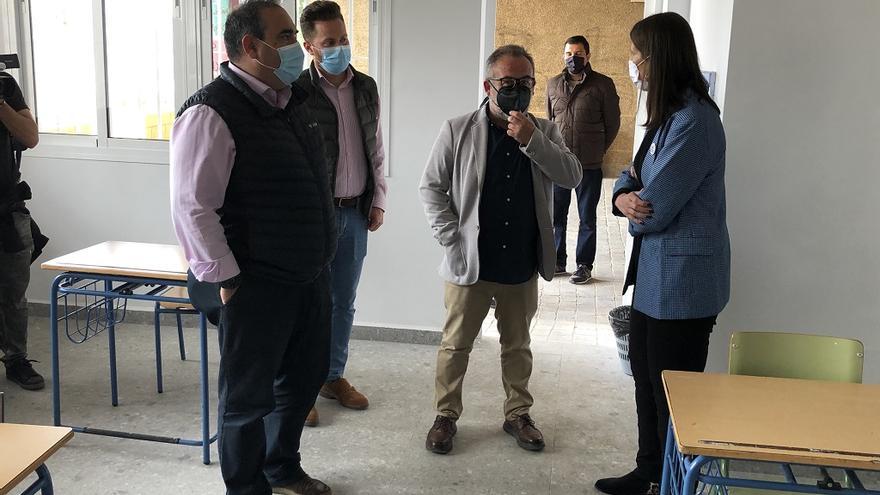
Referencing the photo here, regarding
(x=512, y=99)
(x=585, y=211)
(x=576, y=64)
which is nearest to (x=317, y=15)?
(x=512, y=99)

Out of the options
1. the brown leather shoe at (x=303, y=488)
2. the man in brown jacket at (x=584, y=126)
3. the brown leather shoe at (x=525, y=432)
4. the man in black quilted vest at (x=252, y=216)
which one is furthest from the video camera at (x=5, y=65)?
the man in brown jacket at (x=584, y=126)

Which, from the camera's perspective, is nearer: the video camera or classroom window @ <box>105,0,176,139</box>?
the video camera

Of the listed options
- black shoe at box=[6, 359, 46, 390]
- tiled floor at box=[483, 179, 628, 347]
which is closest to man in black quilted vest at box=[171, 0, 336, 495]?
black shoe at box=[6, 359, 46, 390]

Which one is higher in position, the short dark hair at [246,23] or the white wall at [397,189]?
the short dark hair at [246,23]

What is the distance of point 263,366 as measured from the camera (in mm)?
2664

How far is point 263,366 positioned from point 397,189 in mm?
2103

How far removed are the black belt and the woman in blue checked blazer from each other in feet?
4.01

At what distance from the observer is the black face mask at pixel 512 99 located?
3143 mm

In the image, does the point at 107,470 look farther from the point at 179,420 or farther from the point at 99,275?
the point at 99,275

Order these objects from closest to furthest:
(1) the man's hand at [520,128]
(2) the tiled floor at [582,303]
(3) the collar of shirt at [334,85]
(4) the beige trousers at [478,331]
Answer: (1) the man's hand at [520,128], (4) the beige trousers at [478,331], (3) the collar of shirt at [334,85], (2) the tiled floor at [582,303]

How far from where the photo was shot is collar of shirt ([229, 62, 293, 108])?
258 cm

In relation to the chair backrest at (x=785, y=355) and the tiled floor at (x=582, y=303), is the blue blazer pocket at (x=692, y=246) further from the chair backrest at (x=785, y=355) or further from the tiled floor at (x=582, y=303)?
the tiled floor at (x=582, y=303)

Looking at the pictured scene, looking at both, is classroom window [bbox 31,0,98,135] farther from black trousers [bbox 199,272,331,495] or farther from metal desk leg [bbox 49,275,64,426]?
black trousers [bbox 199,272,331,495]

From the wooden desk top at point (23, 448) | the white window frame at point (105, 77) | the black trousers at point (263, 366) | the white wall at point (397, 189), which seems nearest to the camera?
the wooden desk top at point (23, 448)
